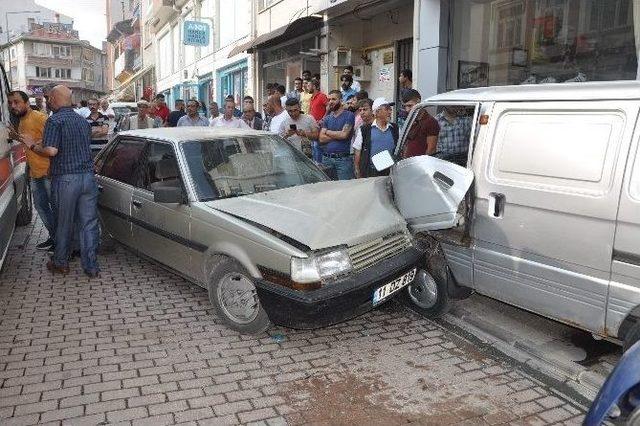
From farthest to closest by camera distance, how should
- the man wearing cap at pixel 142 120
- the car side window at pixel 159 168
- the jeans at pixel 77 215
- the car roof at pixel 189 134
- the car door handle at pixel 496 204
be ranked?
1. the man wearing cap at pixel 142 120
2. the jeans at pixel 77 215
3. the car roof at pixel 189 134
4. the car side window at pixel 159 168
5. the car door handle at pixel 496 204

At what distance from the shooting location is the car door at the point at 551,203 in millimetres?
3145

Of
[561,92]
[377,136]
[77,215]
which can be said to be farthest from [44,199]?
[561,92]

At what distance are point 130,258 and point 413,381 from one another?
402 centimetres

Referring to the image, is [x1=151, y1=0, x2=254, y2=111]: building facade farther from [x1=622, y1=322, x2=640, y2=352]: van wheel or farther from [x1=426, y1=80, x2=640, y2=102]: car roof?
[x1=622, y1=322, x2=640, y2=352]: van wheel

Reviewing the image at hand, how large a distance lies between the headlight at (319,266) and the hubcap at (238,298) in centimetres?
54

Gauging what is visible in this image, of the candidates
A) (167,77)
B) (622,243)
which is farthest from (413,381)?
(167,77)

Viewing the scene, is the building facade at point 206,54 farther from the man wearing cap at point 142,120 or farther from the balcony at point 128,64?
the balcony at point 128,64

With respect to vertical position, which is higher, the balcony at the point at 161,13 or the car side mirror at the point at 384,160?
the balcony at the point at 161,13

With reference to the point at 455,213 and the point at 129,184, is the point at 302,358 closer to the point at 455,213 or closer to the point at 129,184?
the point at 455,213

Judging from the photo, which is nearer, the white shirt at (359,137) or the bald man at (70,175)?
the bald man at (70,175)

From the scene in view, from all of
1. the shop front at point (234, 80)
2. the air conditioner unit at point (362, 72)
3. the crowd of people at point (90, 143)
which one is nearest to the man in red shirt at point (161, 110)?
the crowd of people at point (90, 143)

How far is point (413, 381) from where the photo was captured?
3.49 m

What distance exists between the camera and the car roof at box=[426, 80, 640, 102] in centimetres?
311

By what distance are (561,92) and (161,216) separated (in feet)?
11.3
